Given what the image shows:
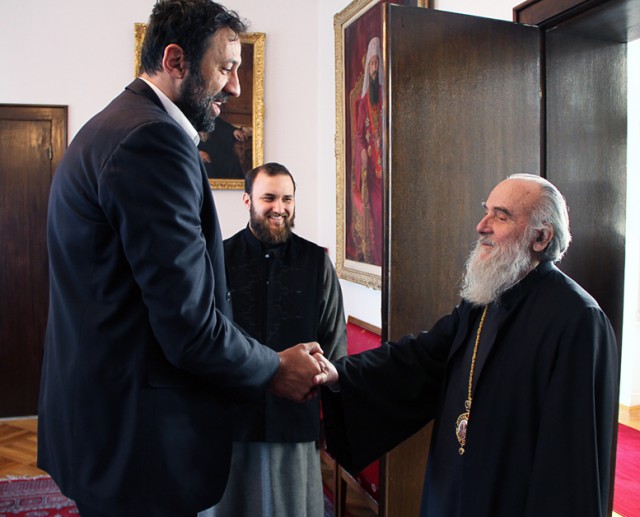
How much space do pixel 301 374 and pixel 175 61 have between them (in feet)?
3.42

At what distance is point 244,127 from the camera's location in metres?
5.62

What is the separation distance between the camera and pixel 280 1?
18.6 ft

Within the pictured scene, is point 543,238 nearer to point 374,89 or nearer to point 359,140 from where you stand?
point 374,89

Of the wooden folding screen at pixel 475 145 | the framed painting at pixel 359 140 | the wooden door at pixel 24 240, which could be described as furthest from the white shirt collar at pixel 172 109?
the wooden door at pixel 24 240

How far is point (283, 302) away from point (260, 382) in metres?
0.86

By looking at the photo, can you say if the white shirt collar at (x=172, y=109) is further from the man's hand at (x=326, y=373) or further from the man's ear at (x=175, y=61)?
the man's hand at (x=326, y=373)

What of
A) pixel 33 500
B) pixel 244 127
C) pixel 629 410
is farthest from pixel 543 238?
pixel 629 410

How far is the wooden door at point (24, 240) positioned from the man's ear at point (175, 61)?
410 centimetres

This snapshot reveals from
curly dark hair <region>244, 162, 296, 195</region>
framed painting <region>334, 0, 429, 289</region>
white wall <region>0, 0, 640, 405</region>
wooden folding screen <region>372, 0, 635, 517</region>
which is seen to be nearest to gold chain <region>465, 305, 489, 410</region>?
wooden folding screen <region>372, 0, 635, 517</region>

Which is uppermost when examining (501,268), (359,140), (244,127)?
(244,127)

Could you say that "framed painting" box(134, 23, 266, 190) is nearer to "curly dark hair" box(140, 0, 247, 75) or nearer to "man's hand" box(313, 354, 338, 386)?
"man's hand" box(313, 354, 338, 386)

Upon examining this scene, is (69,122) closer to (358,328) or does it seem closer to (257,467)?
(358,328)

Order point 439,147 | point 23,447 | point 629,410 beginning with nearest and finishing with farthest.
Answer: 1. point 439,147
2. point 23,447
3. point 629,410

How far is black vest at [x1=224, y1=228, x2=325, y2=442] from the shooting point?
254cm
